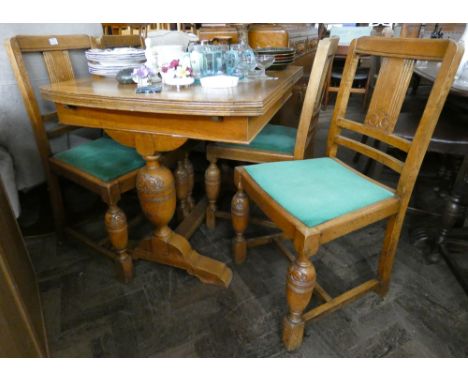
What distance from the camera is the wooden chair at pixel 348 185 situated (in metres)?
0.96

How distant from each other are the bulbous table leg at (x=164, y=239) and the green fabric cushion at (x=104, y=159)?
0.13 m

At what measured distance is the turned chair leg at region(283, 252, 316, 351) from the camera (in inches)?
39.0

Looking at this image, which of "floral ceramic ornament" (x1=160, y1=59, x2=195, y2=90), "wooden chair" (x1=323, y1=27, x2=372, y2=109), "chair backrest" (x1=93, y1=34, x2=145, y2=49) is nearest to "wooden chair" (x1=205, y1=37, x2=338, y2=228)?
"floral ceramic ornament" (x1=160, y1=59, x2=195, y2=90)

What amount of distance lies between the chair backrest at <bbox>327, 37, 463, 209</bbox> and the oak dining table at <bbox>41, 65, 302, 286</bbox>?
305 millimetres

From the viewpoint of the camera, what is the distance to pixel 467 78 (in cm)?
148

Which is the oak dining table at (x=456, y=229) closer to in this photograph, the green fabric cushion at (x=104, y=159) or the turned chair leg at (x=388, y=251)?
the turned chair leg at (x=388, y=251)

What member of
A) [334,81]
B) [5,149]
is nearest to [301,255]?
[5,149]

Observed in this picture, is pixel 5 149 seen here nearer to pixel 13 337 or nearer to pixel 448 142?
pixel 13 337

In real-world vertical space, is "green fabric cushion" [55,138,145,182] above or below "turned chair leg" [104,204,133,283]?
above

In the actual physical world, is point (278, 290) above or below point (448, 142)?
below

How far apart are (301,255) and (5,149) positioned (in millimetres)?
1655

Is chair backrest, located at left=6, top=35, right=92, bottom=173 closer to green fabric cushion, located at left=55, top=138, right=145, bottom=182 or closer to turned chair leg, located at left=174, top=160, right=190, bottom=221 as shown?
green fabric cushion, located at left=55, top=138, right=145, bottom=182

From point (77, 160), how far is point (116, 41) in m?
1.08

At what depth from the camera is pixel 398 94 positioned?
1.15 m
